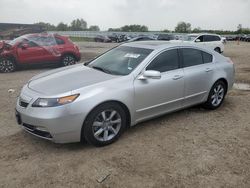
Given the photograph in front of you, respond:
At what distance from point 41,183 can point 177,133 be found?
240 centimetres

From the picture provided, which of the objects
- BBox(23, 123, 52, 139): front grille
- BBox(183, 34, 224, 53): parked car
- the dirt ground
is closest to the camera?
the dirt ground

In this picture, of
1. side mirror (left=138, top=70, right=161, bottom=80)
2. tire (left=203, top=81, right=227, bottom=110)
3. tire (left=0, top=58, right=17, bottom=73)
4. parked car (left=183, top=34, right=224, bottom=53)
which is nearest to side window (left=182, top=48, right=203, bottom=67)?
tire (left=203, top=81, right=227, bottom=110)

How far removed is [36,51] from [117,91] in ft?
27.8

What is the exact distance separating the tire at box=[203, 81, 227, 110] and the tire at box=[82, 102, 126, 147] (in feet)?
7.43

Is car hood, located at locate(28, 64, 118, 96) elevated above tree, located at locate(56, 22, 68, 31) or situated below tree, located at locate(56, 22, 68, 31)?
below

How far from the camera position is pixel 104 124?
427cm

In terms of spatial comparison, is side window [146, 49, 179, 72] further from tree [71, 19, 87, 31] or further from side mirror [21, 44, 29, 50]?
tree [71, 19, 87, 31]

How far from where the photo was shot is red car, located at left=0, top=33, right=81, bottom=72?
11.5m

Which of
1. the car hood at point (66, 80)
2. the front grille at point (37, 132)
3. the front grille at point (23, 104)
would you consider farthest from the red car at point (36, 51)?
the front grille at point (37, 132)

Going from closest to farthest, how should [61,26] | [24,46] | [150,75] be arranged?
1. [150,75]
2. [24,46]
3. [61,26]

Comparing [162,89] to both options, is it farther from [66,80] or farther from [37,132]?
[37,132]

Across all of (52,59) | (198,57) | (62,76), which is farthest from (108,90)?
(52,59)

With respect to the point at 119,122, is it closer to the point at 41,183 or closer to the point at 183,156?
the point at 183,156

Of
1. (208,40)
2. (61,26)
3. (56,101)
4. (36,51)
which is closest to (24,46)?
(36,51)
